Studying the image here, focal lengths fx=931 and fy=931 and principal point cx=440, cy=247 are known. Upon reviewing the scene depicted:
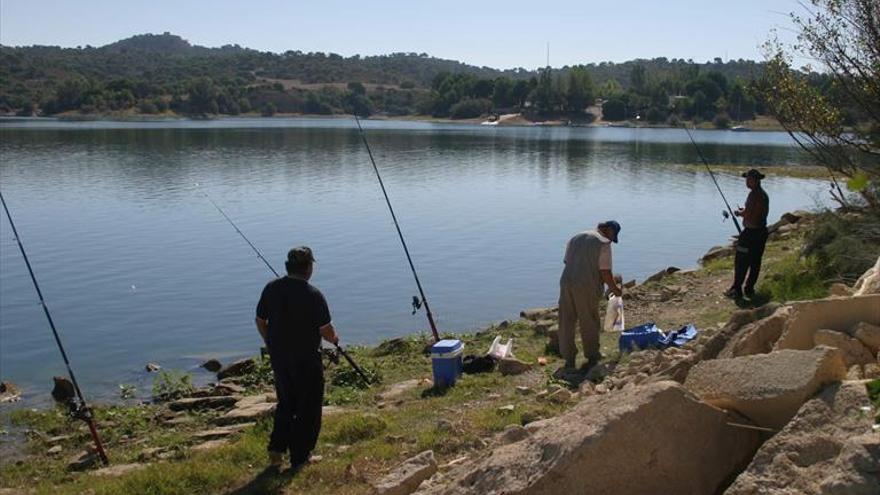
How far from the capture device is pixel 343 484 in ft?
22.8

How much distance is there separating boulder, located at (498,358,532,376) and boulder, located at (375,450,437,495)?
3915mm

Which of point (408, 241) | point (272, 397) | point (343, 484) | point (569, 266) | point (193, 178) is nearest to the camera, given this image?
point (343, 484)

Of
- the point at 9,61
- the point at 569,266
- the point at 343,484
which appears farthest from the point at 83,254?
the point at 9,61

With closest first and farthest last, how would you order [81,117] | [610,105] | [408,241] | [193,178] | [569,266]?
[569,266]
[408,241]
[193,178]
[81,117]
[610,105]

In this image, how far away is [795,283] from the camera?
494 inches

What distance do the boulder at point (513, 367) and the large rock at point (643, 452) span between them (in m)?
5.22

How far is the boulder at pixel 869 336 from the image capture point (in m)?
5.67

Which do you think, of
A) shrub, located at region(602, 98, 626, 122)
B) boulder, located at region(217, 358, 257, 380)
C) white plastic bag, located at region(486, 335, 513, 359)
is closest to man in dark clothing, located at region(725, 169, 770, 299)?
white plastic bag, located at region(486, 335, 513, 359)

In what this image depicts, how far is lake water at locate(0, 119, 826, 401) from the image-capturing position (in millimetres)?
17016

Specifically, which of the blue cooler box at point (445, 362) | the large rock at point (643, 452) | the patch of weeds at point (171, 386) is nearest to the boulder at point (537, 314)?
the blue cooler box at point (445, 362)

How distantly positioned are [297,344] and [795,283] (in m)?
7.94

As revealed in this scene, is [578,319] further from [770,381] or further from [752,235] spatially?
[770,381]

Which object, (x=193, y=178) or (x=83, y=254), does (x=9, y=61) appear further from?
(x=83, y=254)

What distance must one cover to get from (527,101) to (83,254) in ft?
432
